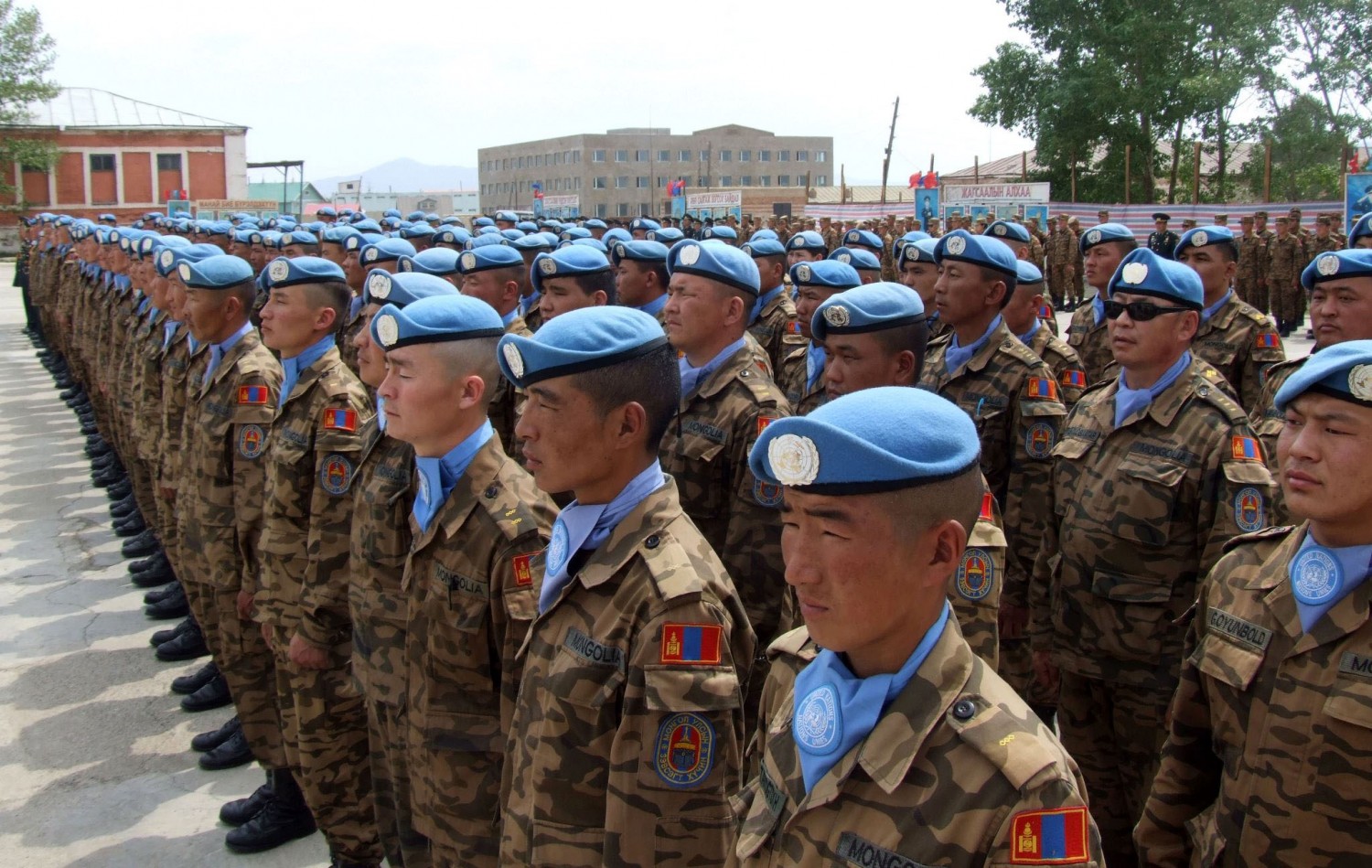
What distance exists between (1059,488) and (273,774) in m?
3.30

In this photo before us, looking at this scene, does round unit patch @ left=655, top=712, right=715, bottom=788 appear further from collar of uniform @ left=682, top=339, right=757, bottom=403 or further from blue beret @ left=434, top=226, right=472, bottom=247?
blue beret @ left=434, top=226, right=472, bottom=247

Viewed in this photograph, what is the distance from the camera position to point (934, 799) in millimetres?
1493

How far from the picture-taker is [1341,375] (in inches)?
85.2

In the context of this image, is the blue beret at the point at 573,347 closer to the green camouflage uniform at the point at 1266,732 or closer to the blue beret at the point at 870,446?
the blue beret at the point at 870,446

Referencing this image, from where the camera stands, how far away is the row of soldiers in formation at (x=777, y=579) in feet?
5.17

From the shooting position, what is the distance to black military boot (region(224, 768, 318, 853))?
13.9ft

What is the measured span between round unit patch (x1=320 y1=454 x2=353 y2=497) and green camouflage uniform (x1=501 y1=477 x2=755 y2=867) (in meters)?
1.58

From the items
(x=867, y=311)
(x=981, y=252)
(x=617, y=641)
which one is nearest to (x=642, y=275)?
(x=981, y=252)

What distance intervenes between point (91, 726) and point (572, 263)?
336 centimetres

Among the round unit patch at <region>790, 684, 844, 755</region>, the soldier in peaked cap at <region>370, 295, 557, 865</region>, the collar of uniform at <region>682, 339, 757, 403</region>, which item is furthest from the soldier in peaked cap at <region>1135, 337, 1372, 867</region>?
the collar of uniform at <region>682, 339, 757, 403</region>

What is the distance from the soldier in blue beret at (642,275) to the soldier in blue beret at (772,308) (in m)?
0.99

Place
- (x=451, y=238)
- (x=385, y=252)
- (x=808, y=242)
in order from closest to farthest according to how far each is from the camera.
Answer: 1. (x=385, y=252)
2. (x=451, y=238)
3. (x=808, y=242)

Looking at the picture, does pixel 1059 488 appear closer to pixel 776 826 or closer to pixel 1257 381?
pixel 776 826

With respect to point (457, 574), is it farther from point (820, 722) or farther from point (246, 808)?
point (246, 808)
